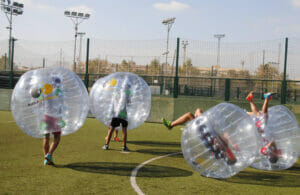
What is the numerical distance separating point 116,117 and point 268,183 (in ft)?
12.2

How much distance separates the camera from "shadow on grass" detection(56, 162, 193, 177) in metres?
5.80

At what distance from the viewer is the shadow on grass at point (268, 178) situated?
218 inches

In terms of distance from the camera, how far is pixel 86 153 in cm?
743

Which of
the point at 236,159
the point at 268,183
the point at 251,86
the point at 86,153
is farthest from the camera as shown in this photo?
the point at 251,86

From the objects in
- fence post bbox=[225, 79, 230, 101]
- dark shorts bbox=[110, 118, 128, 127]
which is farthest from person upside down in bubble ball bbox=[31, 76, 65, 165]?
fence post bbox=[225, 79, 230, 101]

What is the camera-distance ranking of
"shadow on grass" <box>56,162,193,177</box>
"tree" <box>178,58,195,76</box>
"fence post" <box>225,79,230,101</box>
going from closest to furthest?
1. "shadow on grass" <box>56,162,193,177</box>
2. "fence post" <box>225,79,230,101</box>
3. "tree" <box>178,58,195,76</box>

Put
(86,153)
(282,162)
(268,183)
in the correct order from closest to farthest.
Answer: (268,183) → (282,162) → (86,153)

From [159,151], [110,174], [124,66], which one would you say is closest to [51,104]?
[110,174]

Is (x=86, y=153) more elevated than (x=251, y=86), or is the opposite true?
(x=251, y=86)

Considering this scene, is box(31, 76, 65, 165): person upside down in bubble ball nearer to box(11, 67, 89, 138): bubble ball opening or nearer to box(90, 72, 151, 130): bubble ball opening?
box(11, 67, 89, 138): bubble ball opening

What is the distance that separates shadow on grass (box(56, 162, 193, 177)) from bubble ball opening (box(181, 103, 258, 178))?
39.0 inches

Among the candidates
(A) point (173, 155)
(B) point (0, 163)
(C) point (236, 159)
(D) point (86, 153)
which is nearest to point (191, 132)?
(C) point (236, 159)

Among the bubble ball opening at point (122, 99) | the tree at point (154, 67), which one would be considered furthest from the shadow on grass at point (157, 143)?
the tree at point (154, 67)

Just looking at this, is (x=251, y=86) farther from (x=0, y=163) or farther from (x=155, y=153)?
(x=0, y=163)
